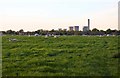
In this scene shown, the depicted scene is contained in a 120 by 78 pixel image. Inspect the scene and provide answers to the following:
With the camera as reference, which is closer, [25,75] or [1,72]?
[25,75]

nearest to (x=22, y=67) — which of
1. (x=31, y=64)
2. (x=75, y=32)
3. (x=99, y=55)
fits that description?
(x=31, y=64)

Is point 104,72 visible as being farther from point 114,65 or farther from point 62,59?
point 62,59

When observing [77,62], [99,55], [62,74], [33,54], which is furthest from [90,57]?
[62,74]

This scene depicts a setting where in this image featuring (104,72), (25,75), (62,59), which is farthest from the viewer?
(62,59)

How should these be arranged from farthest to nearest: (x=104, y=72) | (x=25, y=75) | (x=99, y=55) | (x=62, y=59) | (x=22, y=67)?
(x=99, y=55), (x=62, y=59), (x=22, y=67), (x=104, y=72), (x=25, y=75)

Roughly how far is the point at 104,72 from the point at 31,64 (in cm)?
425

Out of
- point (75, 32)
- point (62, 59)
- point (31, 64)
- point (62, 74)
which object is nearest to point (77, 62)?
point (62, 59)

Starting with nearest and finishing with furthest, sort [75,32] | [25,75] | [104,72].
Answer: [25,75], [104,72], [75,32]

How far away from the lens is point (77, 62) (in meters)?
18.0

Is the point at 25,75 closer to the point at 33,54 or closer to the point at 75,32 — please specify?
the point at 33,54

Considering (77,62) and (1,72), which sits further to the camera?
(77,62)

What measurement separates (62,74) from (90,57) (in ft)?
19.4

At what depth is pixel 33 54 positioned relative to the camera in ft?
71.3

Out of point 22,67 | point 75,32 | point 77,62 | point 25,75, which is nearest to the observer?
point 25,75
